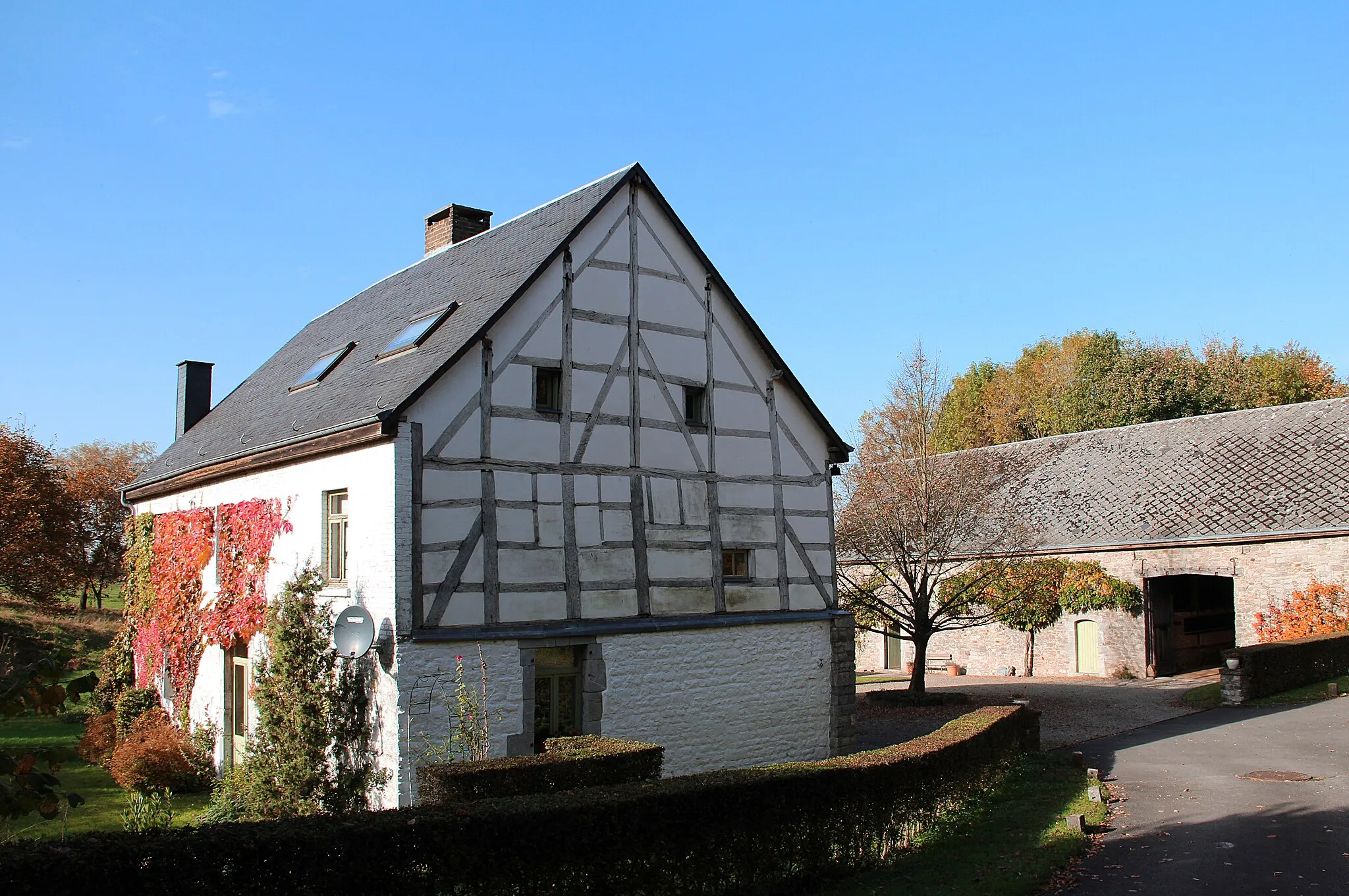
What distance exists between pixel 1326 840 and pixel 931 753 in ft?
12.1

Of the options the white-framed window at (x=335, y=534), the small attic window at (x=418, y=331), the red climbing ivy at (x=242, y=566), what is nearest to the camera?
the white-framed window at (x=335, y=534)

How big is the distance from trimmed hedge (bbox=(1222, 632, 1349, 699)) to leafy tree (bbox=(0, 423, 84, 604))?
32.4 meters

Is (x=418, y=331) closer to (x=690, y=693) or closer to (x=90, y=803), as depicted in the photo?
(x=690, y=693)

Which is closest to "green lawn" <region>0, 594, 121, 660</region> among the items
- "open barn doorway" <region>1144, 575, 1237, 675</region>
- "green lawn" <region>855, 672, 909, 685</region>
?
"green lawn" <region>855, 672, 909, 685</region>

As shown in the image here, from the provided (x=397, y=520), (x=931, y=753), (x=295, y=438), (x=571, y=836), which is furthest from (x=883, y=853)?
(x=295, y=438)

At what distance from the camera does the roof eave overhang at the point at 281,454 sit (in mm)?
11984

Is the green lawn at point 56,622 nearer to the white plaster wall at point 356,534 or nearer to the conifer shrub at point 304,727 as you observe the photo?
the white plaster wall at point 356,534

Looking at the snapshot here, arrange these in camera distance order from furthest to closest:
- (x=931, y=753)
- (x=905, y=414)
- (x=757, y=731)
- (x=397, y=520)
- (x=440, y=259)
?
(x=905, y=414) < (x=440, y=259) < (x=757, y=731) < (x=397, y=520) < (x=931, y=753)

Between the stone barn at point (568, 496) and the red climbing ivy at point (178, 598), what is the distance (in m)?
0.37

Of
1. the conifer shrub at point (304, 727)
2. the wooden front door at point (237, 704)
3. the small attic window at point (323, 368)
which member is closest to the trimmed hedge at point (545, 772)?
the conifer shrub at point (304, 727)

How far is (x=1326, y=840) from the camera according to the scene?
9469mm

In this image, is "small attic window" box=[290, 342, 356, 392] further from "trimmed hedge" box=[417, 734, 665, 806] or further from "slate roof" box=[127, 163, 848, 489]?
"trimmed hedge" box=[417, 734, 665, 806]

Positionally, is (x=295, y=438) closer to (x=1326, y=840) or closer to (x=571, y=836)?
(x=571, y=836)

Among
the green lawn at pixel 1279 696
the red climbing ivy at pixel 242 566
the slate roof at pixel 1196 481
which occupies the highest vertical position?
the slate roof at pixel 1196 481
